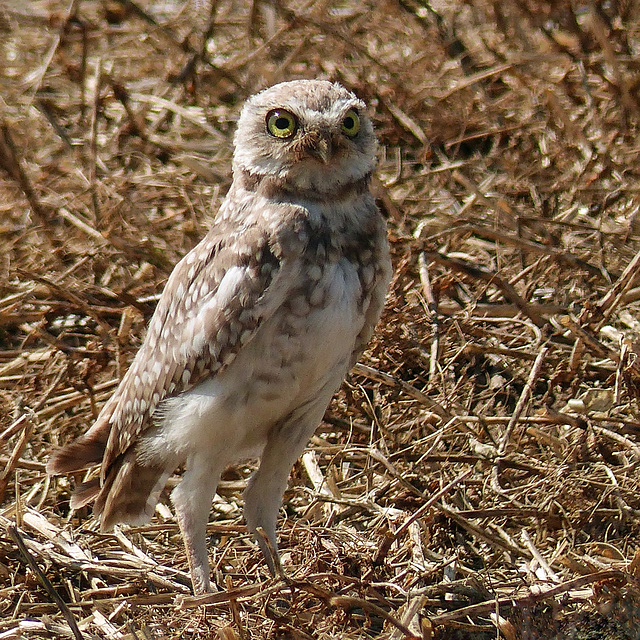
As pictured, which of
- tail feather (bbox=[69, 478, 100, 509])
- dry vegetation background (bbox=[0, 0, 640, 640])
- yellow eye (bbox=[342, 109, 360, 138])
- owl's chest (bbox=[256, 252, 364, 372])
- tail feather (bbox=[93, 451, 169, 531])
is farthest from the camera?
tail feather (bbox=[69, 478, 100, 509])

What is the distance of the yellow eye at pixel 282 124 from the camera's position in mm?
3195

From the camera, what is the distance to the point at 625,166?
5566 mm

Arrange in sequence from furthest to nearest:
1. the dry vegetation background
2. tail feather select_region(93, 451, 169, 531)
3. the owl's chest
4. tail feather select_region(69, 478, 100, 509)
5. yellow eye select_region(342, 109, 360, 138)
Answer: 1. tail feather select_region(69, 478, 100, 509)
2. tail feather select_region(93, 451, 169, 531)
3. the dry vegetation background
4. yellow eye select_region(342, 109, 360, 138)
5. the owl's chest

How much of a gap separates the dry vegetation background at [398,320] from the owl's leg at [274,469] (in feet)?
0.58

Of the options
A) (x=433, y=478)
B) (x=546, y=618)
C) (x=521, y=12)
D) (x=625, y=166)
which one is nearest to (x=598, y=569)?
(x=546, y=618)

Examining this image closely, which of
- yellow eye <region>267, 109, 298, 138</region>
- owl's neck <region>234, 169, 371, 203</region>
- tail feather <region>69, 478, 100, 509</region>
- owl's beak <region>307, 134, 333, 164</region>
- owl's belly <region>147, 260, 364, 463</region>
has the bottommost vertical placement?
tail feather <region>69, 478, 100, 509</region>

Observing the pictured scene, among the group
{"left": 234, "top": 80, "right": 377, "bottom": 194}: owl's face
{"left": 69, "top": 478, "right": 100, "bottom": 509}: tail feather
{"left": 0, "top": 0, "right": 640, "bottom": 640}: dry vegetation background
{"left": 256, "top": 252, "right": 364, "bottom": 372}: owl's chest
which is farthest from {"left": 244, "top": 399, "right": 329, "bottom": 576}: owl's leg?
{"left": 234, "top": 80, "right": 377, "bottom": 194}: owl's face

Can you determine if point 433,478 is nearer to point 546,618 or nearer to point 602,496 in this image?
point 602,496

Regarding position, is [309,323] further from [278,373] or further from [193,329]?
[193,329]

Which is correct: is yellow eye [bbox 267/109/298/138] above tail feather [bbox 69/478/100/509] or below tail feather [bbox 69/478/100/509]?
above

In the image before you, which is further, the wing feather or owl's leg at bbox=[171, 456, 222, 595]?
owl's leg at bbox=[171, 456, 222, 595]

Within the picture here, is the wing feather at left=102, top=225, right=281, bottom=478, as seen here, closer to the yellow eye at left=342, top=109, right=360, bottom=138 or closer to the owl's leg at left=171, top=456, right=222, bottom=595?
the owl's leg at left=171, top=456, right=222, bottom=595

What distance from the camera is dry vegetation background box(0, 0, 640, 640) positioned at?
3.34m

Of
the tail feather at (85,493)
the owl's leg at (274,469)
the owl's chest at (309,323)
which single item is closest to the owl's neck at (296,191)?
the owl's chest at (309,323)
